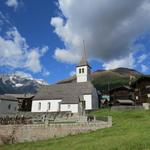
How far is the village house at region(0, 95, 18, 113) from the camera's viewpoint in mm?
89594

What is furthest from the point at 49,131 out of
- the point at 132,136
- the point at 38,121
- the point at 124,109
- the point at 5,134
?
the point at 124,109

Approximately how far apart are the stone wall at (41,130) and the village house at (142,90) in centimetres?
3679

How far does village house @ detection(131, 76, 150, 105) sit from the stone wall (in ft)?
121

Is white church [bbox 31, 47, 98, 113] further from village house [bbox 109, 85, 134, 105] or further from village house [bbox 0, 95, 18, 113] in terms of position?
village house [bbox 109, 85, 134, 105]

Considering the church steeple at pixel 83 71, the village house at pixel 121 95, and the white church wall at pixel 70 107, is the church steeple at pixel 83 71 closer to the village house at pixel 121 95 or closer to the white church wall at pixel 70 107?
the village house at pixel 121 95

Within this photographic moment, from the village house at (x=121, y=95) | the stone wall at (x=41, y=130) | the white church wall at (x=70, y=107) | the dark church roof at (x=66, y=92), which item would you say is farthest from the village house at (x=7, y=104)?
the stone wall at (x=41, y=130)

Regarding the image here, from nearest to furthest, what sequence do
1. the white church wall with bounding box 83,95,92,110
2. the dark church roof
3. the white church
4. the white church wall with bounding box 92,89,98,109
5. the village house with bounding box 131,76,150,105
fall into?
the village house with bounding box 131,76,150,105
the white church
the white church wall with bounding box 83,95,92,110
the dark church roof
the white church wall with bounding box 92,89,98,109

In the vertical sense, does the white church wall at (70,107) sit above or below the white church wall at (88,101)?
below

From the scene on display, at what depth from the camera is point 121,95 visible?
9644 centimetres

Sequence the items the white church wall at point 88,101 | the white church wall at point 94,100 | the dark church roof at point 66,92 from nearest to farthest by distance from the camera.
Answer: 1. the white church wall at point 88,101
2. the dark church roof at point 66,92
3. the white church wall at point 94,100

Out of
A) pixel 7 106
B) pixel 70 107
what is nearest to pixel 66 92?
pixel 70 107

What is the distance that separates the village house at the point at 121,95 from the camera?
93812 mm

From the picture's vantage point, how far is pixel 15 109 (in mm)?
96688

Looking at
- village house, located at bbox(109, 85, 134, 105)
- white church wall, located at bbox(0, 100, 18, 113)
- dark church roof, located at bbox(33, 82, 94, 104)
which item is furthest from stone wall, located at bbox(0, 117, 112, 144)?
village house, located at bbox(109, 85, 134, 105)
